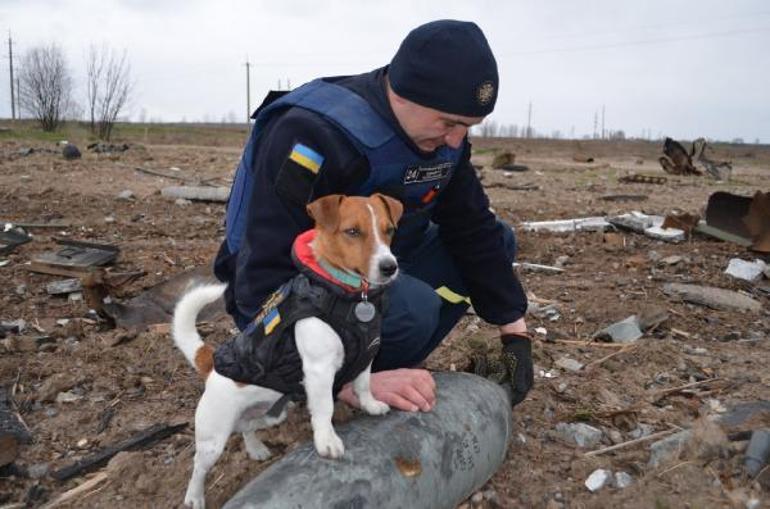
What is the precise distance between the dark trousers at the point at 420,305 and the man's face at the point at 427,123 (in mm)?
641

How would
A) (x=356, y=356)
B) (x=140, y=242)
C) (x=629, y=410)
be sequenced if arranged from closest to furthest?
(x=356, y=356), (x=629, y=410), (x=140, y=242)

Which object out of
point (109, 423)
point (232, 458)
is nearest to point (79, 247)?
point (109, 423)

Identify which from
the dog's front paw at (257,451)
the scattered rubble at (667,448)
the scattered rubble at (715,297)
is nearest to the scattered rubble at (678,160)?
the scattered rubble at (715,297)

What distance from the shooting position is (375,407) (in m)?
2.78

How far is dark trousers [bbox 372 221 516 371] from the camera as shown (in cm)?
306

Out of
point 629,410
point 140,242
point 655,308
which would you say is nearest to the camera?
point 629,410

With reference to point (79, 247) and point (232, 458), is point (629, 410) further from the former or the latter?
point (79, 247)

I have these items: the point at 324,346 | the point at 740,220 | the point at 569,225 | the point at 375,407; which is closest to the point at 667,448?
the point at 375,407

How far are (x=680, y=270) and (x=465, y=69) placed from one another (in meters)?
4.81

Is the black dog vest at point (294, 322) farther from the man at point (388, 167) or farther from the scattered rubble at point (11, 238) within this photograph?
the scattered rubble at point (11, 238)

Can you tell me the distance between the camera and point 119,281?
5.45m

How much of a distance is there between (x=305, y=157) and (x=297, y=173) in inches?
2.7

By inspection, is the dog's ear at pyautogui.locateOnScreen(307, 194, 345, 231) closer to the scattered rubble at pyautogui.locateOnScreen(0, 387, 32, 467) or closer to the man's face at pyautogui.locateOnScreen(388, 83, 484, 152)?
the man's face at pyautogui.locateOnScreen(388, 83, 484, 152)

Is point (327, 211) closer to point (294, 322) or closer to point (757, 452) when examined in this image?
point (294, 322)
